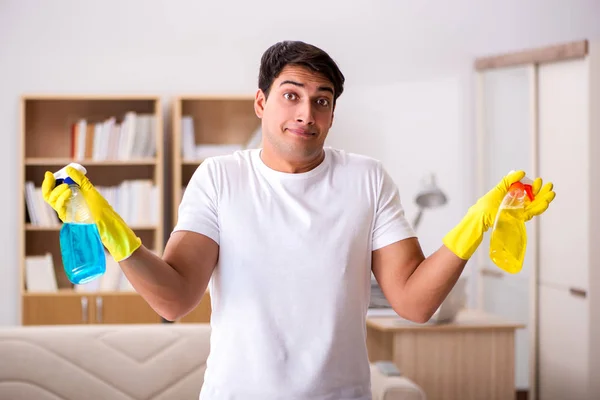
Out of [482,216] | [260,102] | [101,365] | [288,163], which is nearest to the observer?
[482,216]

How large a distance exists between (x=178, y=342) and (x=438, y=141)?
8.85 feet

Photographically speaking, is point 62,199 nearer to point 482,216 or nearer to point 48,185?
point 48,185

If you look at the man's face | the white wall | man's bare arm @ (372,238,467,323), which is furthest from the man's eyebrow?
the white wall

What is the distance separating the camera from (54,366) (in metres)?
2.90

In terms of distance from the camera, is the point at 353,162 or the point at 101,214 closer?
the point at 101,214

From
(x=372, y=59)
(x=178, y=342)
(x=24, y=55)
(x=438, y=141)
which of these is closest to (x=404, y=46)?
(x=372, y=59)

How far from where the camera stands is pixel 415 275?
1609mm

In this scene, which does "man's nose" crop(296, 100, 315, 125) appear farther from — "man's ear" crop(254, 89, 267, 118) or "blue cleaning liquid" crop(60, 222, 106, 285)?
"blue cleaning liquid" crop(60, 222, 106, 285)

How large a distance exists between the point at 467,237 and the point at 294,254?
314 mm

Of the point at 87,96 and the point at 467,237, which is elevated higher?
the point at 87,96

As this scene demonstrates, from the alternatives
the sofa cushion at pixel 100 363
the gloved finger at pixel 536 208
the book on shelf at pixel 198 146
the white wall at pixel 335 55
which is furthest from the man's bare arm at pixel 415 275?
the white wall at pixel 335 55

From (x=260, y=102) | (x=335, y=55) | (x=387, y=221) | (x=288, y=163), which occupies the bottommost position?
(x=387, y=221)

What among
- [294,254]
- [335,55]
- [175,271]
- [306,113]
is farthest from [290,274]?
[335,55]

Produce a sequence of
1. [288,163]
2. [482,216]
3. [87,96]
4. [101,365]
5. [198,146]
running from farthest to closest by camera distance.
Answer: [198,146] → [87,96] → [101,365] → [288,163] → [482,216]
